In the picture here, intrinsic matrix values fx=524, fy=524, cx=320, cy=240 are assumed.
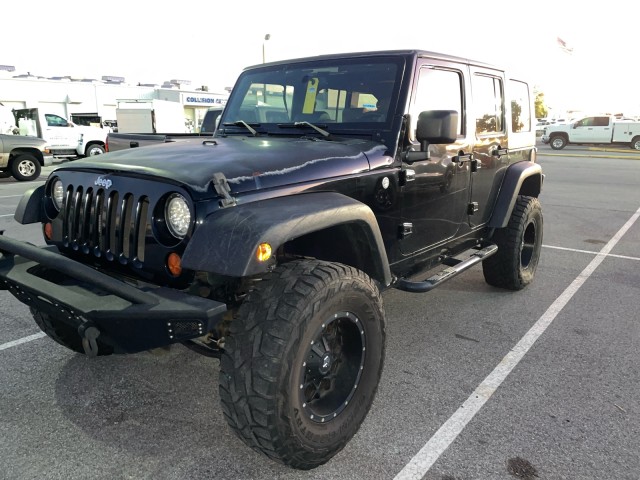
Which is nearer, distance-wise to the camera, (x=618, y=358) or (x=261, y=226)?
(x=261, y=226)

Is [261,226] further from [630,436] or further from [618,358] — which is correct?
[618,358]

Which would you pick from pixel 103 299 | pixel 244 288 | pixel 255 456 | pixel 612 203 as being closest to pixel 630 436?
pixel 255 456

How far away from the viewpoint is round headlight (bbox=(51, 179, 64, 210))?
9.58 feet

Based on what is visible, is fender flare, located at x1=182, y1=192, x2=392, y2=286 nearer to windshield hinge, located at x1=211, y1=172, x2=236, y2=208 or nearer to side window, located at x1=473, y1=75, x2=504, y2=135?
windshield hinge, located at x1=211, y1=172, x2=236, y2=208

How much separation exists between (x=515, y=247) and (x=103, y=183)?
3.46 metres

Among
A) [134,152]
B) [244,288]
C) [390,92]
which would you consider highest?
[390,92]

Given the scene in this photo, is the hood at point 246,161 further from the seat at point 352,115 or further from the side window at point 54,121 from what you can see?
the side window at point 54,121

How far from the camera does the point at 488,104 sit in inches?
164

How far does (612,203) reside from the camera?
10750 millimetres

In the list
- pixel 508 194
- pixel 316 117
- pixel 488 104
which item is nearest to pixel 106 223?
pixel 316 117

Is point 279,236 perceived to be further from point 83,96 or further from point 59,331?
point 83,96

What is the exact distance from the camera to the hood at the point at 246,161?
2357 millimetres

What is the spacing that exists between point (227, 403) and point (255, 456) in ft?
1.55

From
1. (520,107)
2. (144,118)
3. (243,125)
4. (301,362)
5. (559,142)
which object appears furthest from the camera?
(559,142)
